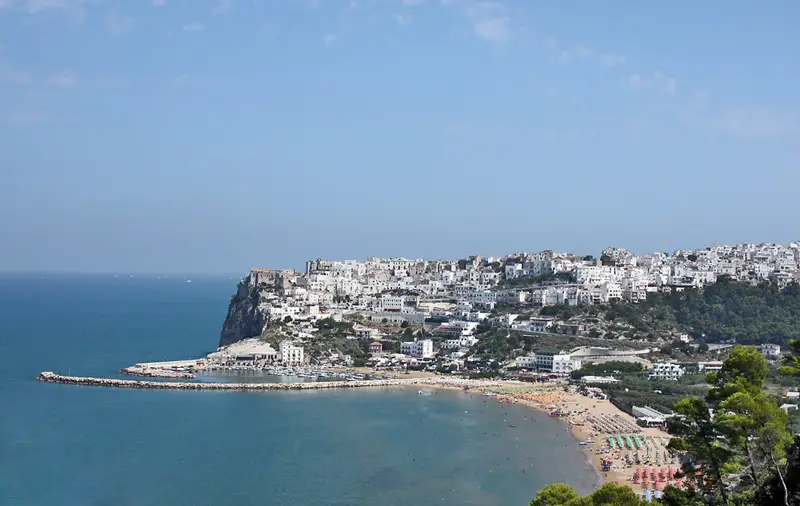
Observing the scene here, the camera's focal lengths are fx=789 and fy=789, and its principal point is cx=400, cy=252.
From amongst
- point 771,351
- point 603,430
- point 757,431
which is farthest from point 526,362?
point 757,431

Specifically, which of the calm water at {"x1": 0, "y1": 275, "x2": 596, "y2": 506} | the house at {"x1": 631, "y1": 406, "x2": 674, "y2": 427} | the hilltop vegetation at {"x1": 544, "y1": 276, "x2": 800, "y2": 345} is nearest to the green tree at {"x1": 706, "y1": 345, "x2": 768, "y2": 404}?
the calm water at {"x1": 0, "y1": 275, "x2": 596, "y2": 506}

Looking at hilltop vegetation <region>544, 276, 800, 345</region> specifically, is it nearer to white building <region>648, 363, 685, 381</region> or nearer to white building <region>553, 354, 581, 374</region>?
white building <region>553, 354, 581, 374</region>

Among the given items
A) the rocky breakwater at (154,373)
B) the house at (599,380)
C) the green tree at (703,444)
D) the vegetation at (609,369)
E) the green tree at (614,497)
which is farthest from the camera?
the rocky breakwater at (154,373)

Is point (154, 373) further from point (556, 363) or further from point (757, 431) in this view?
point (757, 431)

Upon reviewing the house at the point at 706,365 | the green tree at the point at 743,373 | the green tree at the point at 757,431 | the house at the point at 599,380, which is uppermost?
the green tree at the point at 743,373

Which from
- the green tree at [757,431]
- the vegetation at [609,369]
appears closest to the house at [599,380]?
the vegetation at [609,369]

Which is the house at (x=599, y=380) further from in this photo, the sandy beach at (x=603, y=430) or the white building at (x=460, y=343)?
the white building at (x=460, y=343)
